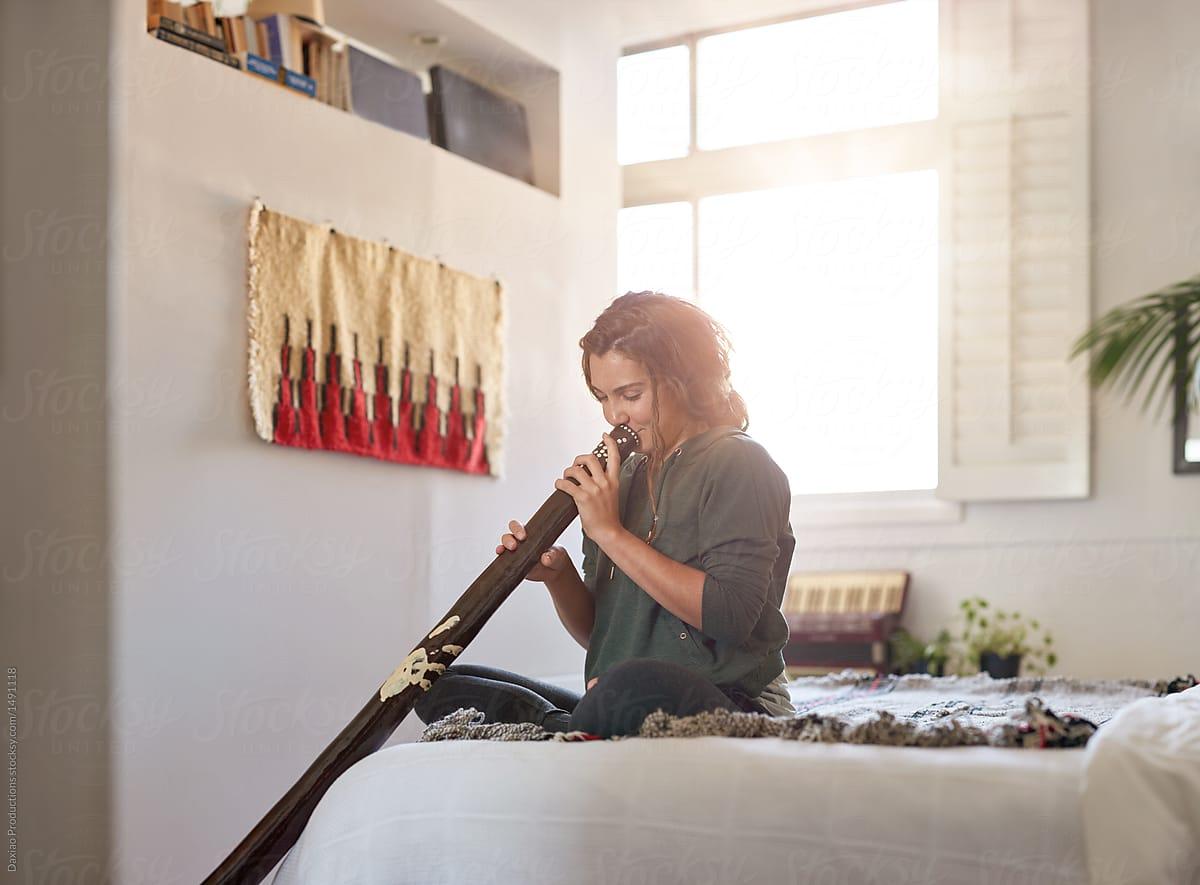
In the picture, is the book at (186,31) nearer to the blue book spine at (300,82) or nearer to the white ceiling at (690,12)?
the blue book spine at (300,82)

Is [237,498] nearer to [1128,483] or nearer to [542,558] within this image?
[542,558]

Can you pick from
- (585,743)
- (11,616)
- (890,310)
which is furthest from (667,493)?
(890,310)

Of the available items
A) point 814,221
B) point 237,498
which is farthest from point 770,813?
point 814,221

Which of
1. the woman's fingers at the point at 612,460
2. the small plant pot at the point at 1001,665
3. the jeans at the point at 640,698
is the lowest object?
the small plant pot at the point at 1001,665

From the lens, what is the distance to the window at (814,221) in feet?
15.9

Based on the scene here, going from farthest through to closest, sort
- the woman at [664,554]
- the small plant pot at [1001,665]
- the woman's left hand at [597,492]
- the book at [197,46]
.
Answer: the small plant pot at [1001,665] → the book at [197,46] → the woman's left hand at [597,492] → the woman at [664,554]

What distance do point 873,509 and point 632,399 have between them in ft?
9.54

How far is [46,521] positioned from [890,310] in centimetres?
325

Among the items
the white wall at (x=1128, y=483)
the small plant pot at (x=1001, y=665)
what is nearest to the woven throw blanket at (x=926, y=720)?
the small plant pot at (x=1001, y=665)

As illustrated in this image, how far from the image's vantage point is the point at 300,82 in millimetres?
3178

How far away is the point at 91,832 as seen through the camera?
2.52m

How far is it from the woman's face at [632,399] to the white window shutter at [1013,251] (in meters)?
2.74

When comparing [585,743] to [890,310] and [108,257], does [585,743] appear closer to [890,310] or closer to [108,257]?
[108,257]

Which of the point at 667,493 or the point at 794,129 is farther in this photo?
the point at 794,129
